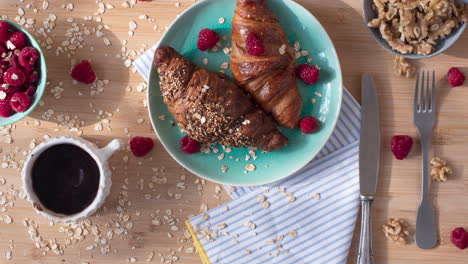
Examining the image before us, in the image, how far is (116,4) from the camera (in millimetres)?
1705

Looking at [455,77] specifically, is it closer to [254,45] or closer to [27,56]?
[254,45]

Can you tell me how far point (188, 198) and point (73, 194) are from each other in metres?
0.39

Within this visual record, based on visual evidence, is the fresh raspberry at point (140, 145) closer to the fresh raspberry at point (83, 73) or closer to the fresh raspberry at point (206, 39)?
the fresh raspberry at point (83, 73)

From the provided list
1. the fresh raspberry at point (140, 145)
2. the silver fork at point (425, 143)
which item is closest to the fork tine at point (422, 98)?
the silver fork at point (425, 143)

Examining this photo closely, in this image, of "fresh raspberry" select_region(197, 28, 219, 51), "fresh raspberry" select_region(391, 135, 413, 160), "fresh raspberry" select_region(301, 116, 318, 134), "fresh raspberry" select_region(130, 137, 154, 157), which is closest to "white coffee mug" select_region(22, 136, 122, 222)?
"fresh raspberry" select_region(130, 137, 154, 157)

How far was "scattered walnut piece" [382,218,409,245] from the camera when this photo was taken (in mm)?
1654

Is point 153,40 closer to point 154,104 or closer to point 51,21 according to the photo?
point 154,104

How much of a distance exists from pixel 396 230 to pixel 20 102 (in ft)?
4.30

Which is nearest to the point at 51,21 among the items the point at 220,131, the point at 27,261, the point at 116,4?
the point at 116,4

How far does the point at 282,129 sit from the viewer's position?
164 centimetres

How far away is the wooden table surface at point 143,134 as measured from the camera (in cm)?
167

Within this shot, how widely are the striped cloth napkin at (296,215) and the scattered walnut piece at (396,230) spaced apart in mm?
124

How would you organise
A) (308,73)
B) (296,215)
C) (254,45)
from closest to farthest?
(254,45) → (308,73) → (296,215)

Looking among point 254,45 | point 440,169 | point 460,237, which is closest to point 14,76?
point 254,45
